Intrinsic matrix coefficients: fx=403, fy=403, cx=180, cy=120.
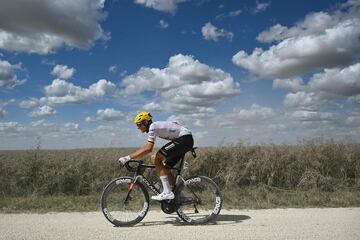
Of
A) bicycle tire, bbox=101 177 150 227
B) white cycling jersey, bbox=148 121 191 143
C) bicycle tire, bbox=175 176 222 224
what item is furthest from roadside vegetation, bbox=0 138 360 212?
white cycling jersey, bbox=148 121 191 143

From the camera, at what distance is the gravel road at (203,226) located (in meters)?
6.67

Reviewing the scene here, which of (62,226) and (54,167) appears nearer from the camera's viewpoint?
(62,226)

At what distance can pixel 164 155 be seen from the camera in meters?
7.83

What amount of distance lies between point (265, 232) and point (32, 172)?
7.61 metres

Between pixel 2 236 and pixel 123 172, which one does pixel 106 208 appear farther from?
pixel 123 172

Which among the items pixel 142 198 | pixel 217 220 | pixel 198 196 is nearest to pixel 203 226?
pixel 217 220

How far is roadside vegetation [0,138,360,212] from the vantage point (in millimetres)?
10914

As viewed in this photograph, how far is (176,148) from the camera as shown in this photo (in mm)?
7754

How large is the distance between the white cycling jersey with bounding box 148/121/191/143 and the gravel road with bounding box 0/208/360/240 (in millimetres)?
1663

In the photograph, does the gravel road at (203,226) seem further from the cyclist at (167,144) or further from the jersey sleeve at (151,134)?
the jersey sleeve at (151,134)

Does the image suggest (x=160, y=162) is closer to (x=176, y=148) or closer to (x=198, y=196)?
(x=176, y=148)

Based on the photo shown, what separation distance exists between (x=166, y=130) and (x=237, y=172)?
192 inches

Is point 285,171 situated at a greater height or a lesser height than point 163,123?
lesser

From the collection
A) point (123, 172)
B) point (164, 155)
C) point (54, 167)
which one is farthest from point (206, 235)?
point (54, 167)
